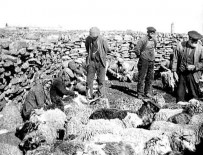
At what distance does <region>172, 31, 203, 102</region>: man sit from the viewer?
8.55 metres

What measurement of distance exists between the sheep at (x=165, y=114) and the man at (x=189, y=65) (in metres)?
2.14

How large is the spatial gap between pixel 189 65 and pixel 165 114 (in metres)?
2.45

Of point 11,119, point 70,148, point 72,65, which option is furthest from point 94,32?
point 70,148

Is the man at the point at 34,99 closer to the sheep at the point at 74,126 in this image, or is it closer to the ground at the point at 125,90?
the ground at the point at 125,90

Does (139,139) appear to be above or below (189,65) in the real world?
below

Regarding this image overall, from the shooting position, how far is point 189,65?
868 centimetres

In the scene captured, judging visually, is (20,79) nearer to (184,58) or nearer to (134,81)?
(134,81)

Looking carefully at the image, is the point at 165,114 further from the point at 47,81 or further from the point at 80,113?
the point at 47,81

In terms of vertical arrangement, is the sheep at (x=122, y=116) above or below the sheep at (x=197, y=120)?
below

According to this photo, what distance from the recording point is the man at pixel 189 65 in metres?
8.55

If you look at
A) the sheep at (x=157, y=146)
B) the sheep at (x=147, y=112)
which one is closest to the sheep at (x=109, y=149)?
the sheep at (x=157, y=146)

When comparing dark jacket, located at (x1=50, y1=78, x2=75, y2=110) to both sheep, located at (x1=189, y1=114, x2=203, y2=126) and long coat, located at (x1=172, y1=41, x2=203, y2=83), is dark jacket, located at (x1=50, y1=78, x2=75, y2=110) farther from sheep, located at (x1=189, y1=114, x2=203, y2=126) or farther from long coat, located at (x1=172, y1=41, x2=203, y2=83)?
sheep, located at (x1=189, y1=114, x2=203, y2=126)

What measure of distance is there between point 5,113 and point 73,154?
4424mm

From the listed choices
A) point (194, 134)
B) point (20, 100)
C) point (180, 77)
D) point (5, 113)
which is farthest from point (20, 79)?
point (194, 134)
